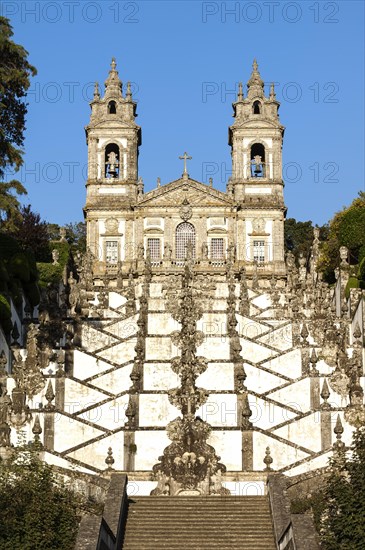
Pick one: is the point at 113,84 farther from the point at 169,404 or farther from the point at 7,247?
the point at 169,404

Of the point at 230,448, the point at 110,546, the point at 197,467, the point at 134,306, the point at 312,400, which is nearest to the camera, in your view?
the point at 110,546

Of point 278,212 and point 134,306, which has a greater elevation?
point 278,212

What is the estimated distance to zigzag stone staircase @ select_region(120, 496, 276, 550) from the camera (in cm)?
2223

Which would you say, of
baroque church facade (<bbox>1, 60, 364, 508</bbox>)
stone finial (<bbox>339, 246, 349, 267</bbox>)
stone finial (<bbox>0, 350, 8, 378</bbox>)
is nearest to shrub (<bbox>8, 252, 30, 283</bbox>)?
baroque church facade (<bbox>1, 60, 364, 508</bbox>)

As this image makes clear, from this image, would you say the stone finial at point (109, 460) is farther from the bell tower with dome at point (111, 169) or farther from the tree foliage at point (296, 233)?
the tree foliage at point (296, 233)

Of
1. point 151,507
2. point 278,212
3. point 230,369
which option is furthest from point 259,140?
point 151,507

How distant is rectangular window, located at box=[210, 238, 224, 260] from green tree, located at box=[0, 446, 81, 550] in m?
44.0

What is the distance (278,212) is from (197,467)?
41196mm

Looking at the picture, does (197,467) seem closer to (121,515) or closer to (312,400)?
(121,515)

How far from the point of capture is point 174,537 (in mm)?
22484

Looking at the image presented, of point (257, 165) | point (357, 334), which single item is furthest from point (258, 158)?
point (357, 334)

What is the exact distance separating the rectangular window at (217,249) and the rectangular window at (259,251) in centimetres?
179

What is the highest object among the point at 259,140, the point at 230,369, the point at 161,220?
the point at 259,140

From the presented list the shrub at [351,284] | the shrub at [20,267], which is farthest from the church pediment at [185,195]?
the shrub at [20,267]
